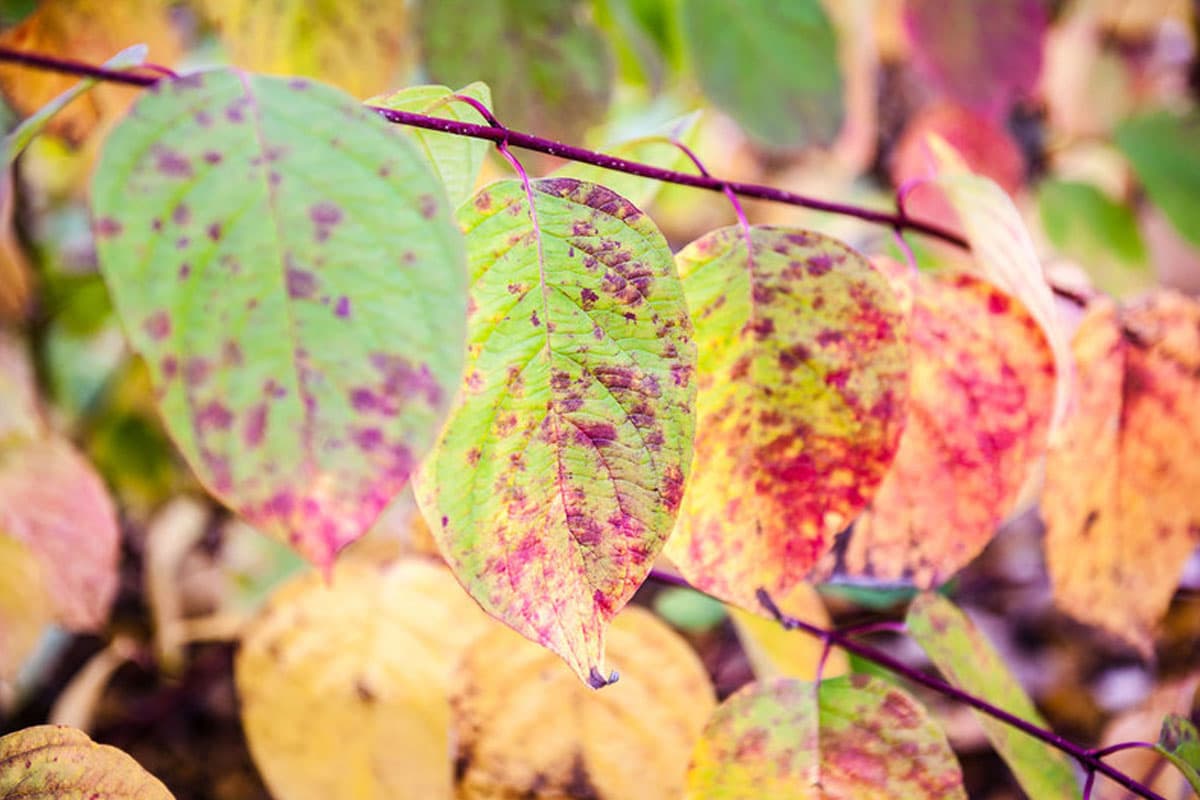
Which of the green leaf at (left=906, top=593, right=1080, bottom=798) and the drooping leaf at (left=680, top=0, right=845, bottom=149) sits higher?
the drooping leaf at (left=680, top=0, right=845, bottom=149)

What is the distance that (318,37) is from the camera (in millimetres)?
728

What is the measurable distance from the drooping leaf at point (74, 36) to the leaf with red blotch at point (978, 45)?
28.6 inches

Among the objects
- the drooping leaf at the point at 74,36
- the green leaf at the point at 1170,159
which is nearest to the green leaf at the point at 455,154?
the drooping leaf at the point at 74,36

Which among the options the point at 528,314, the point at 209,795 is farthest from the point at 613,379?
the point at 209,795

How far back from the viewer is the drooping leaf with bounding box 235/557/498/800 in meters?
0.63

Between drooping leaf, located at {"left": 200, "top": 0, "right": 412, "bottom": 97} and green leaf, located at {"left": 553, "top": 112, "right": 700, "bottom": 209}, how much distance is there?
271 millimetres

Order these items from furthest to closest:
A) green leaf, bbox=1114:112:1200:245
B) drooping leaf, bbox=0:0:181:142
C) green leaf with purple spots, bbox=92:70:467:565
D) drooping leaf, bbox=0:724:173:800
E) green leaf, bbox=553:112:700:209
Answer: green leaf, bbox=1114:112:1200:245, drooping leaf, bbox=0:0:181:142, green leaf, bbox=553:112:700:209, drooping leaf, bbox=0:724:173:800, green leaf with purple spots, bbox=92:70:467:565

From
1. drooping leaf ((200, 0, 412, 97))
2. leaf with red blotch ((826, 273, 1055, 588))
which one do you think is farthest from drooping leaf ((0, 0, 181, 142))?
leaf with red blotch ((826, 273, 1055, 588))

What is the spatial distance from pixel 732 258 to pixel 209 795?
1013 mm

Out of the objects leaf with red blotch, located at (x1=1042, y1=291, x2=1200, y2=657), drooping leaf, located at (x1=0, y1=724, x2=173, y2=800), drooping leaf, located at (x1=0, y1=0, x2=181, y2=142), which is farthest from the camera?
drooping leaf, located at (x1=0, y1=0, x2=181, y2=142)

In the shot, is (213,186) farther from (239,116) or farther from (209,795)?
(209,795)

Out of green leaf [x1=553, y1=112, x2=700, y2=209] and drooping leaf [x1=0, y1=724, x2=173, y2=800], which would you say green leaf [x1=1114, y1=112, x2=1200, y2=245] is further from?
drooping leaf [x1=0, y1=724, x2=173, y2=800]

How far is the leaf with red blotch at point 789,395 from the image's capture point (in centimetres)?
43

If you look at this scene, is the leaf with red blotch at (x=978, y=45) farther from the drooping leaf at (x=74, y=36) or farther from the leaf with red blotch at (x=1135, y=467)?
the drooping leaf at (x=74, y=36)
